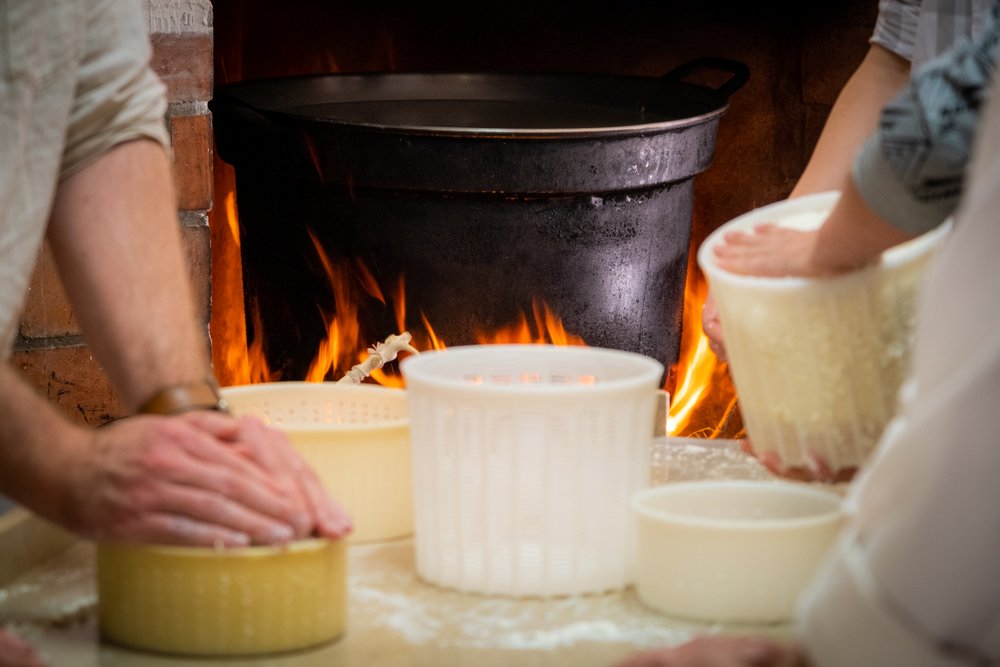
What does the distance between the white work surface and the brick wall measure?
0.80 meters

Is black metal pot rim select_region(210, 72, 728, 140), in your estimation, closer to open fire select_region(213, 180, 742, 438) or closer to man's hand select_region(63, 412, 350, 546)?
open fire select_region(213, 180, 742, 438)

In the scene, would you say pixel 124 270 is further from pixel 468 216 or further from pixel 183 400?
pixel 468 216

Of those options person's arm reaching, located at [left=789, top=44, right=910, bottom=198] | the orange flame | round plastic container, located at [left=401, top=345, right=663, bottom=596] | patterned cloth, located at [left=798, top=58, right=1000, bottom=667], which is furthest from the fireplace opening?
patterned cloth, located at [left=798, top=58, right=1000, bottom=667]

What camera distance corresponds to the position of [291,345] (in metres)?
1.95

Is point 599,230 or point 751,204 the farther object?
point 751,204

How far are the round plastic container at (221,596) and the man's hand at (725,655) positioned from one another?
0.20 metres

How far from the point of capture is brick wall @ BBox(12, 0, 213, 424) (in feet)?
5.66

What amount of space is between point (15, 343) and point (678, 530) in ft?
3.79

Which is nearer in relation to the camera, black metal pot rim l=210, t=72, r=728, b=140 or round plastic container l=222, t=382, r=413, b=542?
round plastic container l=222, t=382, r=413, b=542

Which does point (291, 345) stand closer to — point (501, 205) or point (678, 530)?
point (501, 205)


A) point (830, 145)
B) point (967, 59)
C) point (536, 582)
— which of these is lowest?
point (536, 582)

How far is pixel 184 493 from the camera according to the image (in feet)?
2.77

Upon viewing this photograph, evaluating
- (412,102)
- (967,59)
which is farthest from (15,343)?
(967,59)

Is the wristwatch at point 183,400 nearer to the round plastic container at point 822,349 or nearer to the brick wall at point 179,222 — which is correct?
the round plastic container at point 822,349
